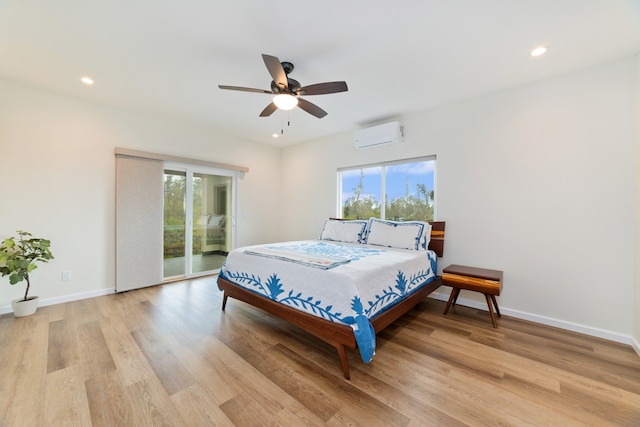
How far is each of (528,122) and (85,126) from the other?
5.41 m

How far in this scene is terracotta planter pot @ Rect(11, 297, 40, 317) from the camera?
2674 millimetres

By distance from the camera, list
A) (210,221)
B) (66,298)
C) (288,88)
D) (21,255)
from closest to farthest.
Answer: (288,88) → (21,255) → (66,298) → (210,221)

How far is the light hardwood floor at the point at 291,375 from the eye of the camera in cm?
145

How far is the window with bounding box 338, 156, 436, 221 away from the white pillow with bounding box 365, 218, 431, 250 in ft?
1.43

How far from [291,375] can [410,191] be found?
2.95 m

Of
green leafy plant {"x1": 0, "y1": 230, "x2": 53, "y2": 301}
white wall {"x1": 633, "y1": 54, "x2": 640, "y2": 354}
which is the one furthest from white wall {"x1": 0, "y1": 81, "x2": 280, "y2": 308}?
white wall {"x1": 633, "y1": 54, "x2": 640, "y2": 354}

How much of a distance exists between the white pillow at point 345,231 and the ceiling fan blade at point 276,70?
7.37 feet

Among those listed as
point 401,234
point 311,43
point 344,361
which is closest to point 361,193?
point 401,234

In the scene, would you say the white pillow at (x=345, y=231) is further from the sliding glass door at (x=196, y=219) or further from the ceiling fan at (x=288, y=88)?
the sliding glass door at (x=196, y=219)

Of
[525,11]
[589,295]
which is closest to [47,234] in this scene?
[525,11]

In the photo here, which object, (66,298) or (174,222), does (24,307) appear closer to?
(66,298)

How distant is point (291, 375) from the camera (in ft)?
5.90

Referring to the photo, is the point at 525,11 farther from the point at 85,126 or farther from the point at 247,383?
the point at 85,126

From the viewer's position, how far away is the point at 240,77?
2.69 meters
